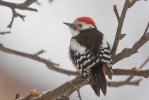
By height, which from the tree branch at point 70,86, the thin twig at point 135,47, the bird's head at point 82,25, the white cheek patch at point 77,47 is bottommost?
the tree branch at point 70,86

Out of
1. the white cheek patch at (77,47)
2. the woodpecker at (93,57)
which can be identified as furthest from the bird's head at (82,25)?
the white cheek patch at (77,47)

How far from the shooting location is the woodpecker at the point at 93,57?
233cm

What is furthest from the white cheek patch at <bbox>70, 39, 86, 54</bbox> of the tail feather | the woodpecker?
the tail feather

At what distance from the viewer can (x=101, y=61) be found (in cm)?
246

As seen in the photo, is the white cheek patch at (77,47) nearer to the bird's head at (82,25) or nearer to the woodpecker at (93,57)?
the woodpecker at (93,57)

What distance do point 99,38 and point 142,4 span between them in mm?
4764

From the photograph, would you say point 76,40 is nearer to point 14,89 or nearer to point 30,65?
point 14,89

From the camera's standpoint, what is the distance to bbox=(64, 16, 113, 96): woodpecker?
233 centimetres

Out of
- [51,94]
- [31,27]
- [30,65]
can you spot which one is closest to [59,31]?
[31,27]

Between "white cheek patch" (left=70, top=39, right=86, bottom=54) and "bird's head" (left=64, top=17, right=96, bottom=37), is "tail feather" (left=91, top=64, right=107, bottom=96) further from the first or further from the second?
"bird's head" (left=64, top=17, right=96, bottom=37)

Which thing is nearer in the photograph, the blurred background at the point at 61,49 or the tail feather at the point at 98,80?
the tail feather at the point at 98,80

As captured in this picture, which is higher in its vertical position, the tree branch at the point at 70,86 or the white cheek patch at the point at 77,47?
the white cheek patch at the point at 77,47

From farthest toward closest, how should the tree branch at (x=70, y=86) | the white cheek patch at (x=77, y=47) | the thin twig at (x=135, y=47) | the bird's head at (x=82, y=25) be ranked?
the bird's head at (x=82, y=25), the white cheek patch at (x=77, y=47), the thin twig at (x=135, y=47), the tree branch at (x=70, y=86)

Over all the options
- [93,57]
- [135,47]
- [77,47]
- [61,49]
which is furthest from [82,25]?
[61,49]
